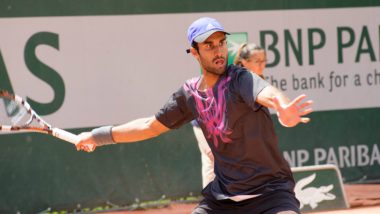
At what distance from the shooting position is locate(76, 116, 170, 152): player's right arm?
4562 mm

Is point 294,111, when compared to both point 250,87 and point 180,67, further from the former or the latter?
point 180,67

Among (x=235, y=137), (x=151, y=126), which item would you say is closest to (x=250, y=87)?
(x=235, y=137)

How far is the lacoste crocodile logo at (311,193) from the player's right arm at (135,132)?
301 cm

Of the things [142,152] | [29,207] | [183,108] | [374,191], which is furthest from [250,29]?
[183,108]

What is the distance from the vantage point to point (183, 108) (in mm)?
4406

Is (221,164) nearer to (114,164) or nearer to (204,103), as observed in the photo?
(204,103)

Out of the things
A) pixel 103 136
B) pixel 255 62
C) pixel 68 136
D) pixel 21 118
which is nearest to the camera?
pixel 103 136

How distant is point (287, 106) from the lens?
11.4ft

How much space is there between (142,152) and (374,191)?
2705mm

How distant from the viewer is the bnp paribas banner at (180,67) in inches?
305

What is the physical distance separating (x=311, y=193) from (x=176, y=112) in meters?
3.30

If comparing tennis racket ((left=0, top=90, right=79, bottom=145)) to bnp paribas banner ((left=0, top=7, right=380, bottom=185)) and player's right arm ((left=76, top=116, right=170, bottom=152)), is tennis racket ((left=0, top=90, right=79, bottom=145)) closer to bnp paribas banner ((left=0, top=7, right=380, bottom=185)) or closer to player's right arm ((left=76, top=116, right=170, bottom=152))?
player's right arm ((left=76, top=116, right=170, bottom=152))

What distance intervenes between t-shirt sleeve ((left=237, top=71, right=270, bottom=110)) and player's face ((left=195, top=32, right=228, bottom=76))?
19 centimetres

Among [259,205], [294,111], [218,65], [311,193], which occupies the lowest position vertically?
[311,193]
